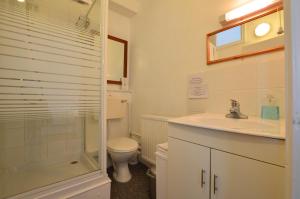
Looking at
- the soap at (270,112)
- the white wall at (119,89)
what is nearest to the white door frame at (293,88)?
the soap at (270,112)

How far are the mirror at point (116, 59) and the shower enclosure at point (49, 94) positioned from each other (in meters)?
0.81

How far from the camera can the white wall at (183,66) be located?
1023 mm

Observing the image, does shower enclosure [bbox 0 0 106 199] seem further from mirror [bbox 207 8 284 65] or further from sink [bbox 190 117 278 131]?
mirror [bbox 207 8 284 65]

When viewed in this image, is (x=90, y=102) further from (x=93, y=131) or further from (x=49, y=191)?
(x=49, y=191)

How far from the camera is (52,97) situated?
103 centimetres

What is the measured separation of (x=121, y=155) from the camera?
5.08ft

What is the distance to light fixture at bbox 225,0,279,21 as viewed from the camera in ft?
3.32

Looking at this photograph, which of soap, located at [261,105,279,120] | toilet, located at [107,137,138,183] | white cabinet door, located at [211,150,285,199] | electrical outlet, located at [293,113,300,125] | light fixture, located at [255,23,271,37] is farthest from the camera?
toilet, located at [107,137,138,183]

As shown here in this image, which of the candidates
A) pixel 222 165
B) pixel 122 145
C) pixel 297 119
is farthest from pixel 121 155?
pixel 297 119

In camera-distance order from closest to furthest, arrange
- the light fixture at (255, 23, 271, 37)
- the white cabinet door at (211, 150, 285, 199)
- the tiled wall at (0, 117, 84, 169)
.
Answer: the white cabinet door at (211, 150, 285, 199), the light fixture at (255, 23, 271, 37), the tiled wall at (0, 117, 84, 169)

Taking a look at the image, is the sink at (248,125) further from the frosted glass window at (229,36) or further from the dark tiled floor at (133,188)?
the dark tiled floor at (133,188)

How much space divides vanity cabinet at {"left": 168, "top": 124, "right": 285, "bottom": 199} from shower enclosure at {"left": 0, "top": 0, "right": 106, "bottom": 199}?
0.61 m

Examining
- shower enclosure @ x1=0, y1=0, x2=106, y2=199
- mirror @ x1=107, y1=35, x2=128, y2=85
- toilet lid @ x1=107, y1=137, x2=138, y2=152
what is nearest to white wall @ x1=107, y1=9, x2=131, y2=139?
mirror @ x1=107, y1=35, x2=128, y2=85

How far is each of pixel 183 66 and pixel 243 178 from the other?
3.79 feet
